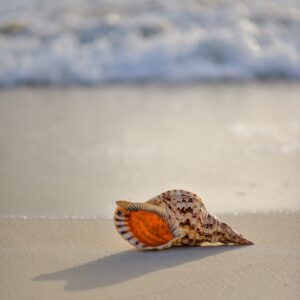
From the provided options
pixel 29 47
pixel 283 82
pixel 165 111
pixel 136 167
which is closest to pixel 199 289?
pixel 136 167

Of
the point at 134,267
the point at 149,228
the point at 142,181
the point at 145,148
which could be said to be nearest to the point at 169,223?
the point at 149,228

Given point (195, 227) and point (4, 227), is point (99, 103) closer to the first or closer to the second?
point (4, 227)

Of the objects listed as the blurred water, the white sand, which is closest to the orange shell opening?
the white sand

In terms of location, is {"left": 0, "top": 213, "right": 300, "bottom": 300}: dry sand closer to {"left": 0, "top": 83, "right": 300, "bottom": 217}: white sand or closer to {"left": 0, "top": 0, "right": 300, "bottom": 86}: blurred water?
{"left": 0, "top": 83, "right": 300, "bottom": 217}: white sand

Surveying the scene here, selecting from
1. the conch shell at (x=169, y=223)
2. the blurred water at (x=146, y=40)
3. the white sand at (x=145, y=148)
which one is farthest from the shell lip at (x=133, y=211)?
the blurred water at (x=146, y=40)

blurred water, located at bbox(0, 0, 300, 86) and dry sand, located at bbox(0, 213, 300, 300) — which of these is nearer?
dry sand, located at bbox(0, 213, 300, 300)

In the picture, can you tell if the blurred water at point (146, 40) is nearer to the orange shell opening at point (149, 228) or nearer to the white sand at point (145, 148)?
the white sand at point (145, 148)
